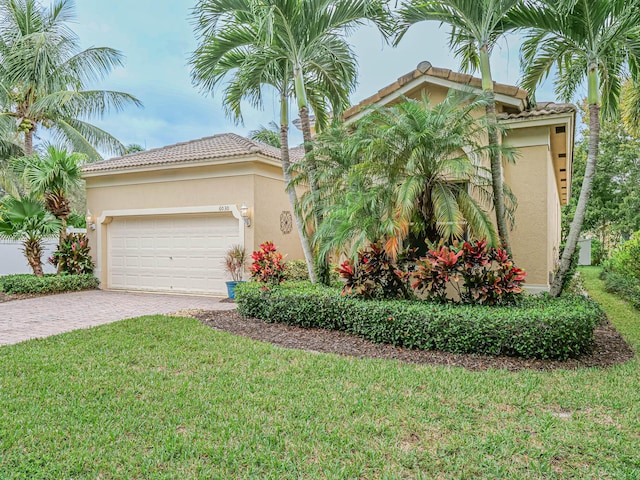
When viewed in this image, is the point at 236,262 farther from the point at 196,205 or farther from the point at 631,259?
the point at 631,259

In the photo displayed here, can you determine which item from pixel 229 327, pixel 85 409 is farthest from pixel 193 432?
pixel 229 327

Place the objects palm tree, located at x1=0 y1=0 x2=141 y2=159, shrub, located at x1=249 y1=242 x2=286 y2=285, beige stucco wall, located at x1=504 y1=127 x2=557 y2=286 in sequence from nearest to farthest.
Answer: beige stucco wall, located at x1=504 y1=127 x2=557 y2=286 < shrub, located at x1=249 y1=242 x2=286 y2=285 < palm tree, located at x1=0 y1=0 x2=141 y2=159

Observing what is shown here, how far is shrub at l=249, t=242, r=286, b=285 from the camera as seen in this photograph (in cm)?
967

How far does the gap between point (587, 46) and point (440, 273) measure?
15.9ft

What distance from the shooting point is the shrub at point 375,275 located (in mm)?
7867

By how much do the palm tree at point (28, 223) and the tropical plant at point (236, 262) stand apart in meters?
6.21

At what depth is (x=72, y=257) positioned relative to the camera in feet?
46.9

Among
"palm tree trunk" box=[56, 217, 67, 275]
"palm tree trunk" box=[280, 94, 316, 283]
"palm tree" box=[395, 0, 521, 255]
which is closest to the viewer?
"palm tree" box=[395, 0, 521, 255]

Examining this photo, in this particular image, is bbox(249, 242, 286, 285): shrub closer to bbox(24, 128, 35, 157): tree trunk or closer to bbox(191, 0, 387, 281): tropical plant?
bbox(191, 0, 387, 281): tropical plant

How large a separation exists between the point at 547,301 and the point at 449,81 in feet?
17.1

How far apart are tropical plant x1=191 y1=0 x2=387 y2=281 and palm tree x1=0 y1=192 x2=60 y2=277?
800 cm

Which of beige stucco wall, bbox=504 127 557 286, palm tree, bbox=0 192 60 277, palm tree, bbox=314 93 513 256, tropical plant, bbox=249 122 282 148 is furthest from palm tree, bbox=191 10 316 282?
tropical plant, bbox=249 122 282 148

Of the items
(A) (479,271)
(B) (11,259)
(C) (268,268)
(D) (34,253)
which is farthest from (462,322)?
(B) (11,259)

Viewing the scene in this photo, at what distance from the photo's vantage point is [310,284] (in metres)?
9.50
